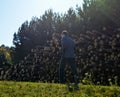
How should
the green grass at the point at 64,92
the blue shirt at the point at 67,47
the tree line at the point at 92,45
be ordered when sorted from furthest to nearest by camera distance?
the tree line at the point at 92,45
the blue shirt at the point at 67,47
the green grass at the point at 64,92

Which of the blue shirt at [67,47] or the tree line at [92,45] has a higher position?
the tree line at [92,45]

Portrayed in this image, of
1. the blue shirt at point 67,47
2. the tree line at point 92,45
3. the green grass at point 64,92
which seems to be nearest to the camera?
the green grass at point 64,92

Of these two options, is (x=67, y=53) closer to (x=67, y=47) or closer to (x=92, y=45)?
(x=67, y=47)

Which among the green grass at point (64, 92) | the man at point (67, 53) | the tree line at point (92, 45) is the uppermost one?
the tree line at point (92, 45)

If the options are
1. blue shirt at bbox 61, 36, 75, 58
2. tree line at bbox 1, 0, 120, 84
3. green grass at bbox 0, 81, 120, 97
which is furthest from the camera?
tree line at bbox 1, 0, 120, 84

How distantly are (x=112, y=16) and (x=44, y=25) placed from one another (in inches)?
1481

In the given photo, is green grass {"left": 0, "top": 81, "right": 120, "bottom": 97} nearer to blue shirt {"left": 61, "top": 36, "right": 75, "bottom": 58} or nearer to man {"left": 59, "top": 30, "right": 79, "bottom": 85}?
man {"left": 59, "top": 30, "right": 79, "bottom": 85}

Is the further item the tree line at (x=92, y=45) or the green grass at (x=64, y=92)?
the tree line at (x=92, y=45)

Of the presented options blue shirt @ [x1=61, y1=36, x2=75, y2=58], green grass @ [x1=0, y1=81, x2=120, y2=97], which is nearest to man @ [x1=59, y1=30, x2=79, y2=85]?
blue shirt @ [x1=61, y1=36, x2=75, y2=58]

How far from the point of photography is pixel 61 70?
1539 cm

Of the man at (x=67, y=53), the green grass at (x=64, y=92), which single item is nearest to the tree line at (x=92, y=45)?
the man at (x=67, y=53)

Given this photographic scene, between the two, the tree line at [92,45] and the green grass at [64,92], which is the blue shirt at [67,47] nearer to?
the green grass at [64,92]

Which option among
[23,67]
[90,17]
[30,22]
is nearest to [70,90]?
[23,67]

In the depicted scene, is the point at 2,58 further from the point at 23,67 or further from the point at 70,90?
the point at 70,90
